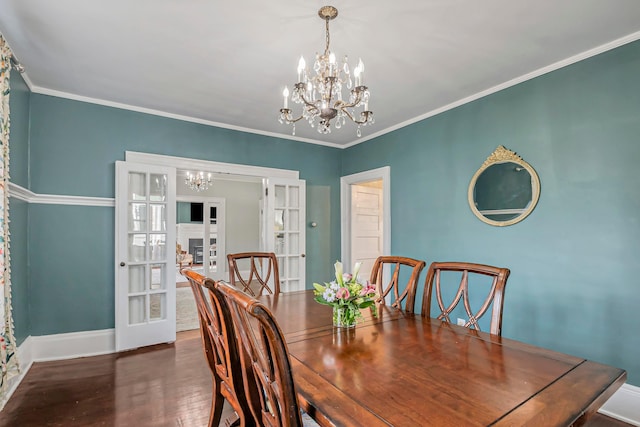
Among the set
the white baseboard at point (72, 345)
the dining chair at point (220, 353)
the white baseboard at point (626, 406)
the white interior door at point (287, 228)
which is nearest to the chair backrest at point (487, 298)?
the dining chair at point (220, 353)

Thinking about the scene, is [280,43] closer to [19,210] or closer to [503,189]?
[503,189]

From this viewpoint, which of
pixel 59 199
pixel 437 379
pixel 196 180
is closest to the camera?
pixel 437 379

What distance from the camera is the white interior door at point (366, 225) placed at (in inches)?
200

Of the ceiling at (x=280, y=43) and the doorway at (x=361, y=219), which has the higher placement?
the ceiling at (x=280, y=43)

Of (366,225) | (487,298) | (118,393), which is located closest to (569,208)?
(487,298)

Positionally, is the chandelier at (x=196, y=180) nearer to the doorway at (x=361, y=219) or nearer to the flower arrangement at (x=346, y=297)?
the doorway at (x=361, y=219)

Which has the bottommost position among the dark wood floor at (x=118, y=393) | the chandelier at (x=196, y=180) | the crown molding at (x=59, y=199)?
the dark wood floor at (x=118, y=393)

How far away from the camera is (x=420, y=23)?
6.98ft

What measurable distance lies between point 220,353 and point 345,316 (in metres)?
0.64

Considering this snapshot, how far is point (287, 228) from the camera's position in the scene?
4566 millimetres

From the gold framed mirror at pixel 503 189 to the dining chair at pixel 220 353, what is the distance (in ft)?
8.70

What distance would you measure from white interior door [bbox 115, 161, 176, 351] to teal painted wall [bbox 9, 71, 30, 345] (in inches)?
28.4

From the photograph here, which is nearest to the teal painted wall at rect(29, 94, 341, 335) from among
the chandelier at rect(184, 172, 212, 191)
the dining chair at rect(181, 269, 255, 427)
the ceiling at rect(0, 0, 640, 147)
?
the ceiling at rect(0, 0, 640, 147)

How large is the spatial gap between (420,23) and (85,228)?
363 centimetres
